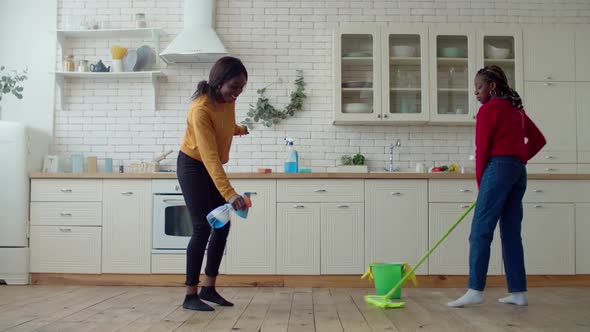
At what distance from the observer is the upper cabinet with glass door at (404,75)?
5.03 m

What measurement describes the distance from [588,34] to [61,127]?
13.7 feet

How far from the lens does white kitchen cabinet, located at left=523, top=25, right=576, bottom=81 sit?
16.8ft

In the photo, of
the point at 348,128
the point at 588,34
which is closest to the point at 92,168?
the point at 348,128

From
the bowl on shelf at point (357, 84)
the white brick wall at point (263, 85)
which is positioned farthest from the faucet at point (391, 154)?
the bowl on shelf at point (357, 84)

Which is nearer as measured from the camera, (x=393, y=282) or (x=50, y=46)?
(x=393, y=282)

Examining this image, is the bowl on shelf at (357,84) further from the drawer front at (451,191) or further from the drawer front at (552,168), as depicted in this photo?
the drawer front at (552,168)

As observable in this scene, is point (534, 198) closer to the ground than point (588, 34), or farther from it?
closer to the ground

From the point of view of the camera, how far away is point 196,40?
4957mm

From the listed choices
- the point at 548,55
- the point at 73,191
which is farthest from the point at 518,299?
the point at 73,191

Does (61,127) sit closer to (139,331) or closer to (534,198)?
(139,331)

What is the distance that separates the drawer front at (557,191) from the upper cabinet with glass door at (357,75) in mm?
1209

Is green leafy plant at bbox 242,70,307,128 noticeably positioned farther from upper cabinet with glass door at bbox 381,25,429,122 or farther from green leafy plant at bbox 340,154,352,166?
upper cabinet with glass door at bbox 381,25,429,122

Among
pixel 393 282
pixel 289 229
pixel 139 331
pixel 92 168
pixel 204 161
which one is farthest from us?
pixel 92 168

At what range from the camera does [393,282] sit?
3887 mm
